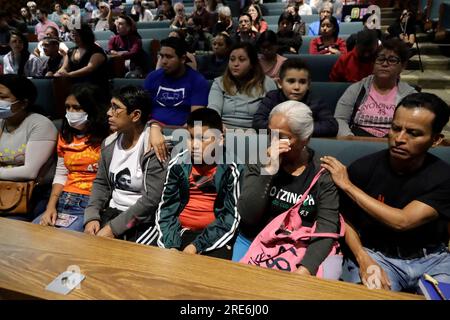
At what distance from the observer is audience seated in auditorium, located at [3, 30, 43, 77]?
4047mm

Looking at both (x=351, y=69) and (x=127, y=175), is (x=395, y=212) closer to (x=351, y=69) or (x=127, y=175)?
(x=127, y=175)

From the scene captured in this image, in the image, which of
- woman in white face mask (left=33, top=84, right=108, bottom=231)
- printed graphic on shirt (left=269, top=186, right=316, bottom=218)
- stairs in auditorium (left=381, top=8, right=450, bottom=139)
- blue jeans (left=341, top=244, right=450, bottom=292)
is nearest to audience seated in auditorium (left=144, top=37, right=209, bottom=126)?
woman in white face mask (left=33, top=84, right=108, bottom=231)

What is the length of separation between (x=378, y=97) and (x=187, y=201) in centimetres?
136

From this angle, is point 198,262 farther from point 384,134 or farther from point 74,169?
point 384,134

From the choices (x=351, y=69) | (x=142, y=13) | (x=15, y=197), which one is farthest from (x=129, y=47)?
(x=142, y=13)

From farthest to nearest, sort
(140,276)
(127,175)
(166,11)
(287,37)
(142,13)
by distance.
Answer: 1. (142,13)
2. (166,11)
3. (287,37)
4. (127,175)
5. (140,276)

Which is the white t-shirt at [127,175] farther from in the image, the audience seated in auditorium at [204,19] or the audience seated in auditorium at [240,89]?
the audience seated in auditorium at [204,19]

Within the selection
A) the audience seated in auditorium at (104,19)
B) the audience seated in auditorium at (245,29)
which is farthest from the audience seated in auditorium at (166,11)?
the audience seated in auditorium at (245,29)

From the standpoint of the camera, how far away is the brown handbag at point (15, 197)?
6.19ft

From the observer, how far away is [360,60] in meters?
2.95

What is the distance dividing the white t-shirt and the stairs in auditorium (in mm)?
3324

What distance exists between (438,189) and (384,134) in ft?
3.38

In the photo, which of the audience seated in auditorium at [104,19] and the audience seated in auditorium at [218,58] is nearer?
the audience seated in auditorium at [218,58]

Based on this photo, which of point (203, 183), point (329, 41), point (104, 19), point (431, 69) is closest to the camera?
point (203, 183)
